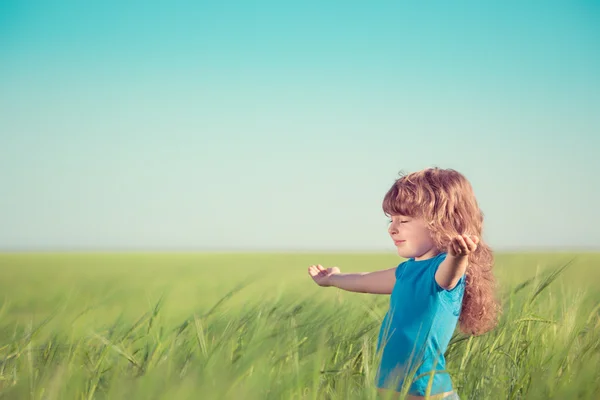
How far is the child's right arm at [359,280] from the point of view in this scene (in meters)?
2.29

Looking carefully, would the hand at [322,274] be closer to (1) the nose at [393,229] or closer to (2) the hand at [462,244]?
(1) the nose at [393,229]

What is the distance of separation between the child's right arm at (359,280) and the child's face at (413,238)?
207 millimetres

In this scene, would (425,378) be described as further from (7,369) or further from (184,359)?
(7,369)

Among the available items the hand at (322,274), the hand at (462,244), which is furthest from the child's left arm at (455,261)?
the hand at (322,274)

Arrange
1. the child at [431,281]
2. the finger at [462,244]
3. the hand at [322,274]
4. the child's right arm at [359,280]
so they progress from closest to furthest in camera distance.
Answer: the finger at [462,244] < the child at [431,281] < the child's right arm at [359,280] < the hand at [322,274]

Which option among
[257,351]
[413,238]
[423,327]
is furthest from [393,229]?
[257,351]

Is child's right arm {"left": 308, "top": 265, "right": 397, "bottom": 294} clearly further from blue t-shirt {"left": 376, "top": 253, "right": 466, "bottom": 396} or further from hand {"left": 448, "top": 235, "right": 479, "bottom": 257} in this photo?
hand {"left": 448, "top": 235, "right": 479, "bottom": 257}

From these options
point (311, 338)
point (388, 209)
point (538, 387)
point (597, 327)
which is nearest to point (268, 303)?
point (311, 338)

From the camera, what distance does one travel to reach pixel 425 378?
1895 mm

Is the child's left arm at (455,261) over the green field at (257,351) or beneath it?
over

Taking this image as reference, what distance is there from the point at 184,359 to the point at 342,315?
113 centimetres

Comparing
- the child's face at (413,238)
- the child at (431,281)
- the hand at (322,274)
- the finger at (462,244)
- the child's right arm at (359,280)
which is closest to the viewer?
the finger at (462,244)

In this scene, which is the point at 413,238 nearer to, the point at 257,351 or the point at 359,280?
the point at 359,280

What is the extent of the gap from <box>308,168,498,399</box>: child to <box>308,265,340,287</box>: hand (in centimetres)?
22
